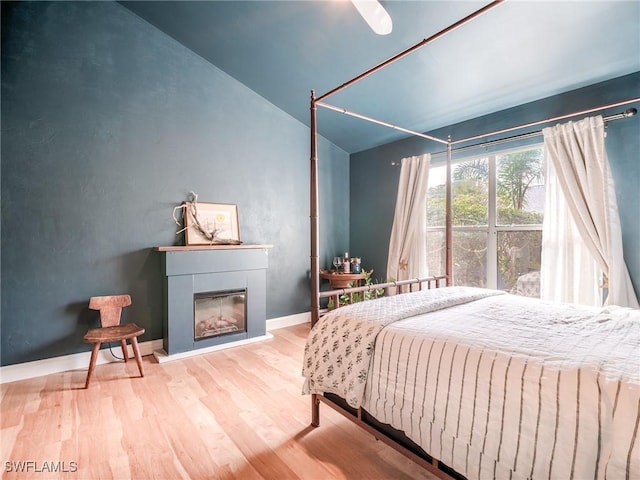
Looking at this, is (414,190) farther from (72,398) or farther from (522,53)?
(72,398)

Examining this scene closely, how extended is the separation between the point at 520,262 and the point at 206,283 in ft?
10.3

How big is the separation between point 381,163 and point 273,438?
3.50 meters

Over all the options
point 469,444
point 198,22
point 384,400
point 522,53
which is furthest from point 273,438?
point 198,22

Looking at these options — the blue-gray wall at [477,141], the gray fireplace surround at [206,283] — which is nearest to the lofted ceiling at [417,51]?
the blue-gray wall at [477,141]

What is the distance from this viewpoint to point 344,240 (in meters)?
4.73

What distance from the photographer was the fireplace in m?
3.19

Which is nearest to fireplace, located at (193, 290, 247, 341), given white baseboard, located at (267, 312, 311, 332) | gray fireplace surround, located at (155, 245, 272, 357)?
gray fireplace surround, located at (155, 245, 272, 357)

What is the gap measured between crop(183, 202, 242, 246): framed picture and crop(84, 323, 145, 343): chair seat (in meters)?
0.95

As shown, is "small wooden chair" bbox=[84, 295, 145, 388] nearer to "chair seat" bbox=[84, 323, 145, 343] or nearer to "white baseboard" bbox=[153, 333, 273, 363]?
"chair seat" bbox=[84, 323, 145, 343]

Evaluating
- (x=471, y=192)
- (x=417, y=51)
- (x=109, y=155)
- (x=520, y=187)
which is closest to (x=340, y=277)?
(x=471, y=192)

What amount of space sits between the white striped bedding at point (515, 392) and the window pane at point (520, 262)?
148cm

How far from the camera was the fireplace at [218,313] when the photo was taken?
319 centimetres

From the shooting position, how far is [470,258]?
3508 millimetres

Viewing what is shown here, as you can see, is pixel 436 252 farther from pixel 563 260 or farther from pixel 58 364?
pixel 58 364
